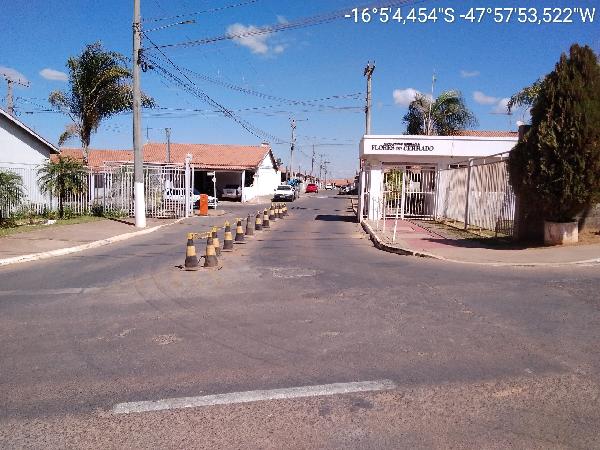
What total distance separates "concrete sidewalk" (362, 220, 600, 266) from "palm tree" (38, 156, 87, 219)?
40.6 ft

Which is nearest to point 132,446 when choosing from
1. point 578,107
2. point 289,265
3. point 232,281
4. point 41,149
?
point 232,281

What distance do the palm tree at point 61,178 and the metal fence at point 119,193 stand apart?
2.63 feet

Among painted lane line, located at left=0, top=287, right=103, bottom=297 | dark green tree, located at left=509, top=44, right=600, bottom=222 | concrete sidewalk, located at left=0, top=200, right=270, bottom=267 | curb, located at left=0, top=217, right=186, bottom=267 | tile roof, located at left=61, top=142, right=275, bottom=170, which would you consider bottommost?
painted lane line, located at left=0, top=287, right=103, bottom=297

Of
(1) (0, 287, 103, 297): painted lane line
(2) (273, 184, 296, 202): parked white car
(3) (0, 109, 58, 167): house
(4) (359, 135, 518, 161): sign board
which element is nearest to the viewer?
(1) (0, 287, 103, 297): painted lane line

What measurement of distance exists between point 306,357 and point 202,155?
149 ft

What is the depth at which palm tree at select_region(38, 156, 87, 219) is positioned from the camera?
19.6m

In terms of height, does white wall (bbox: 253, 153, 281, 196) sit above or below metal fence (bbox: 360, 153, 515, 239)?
above

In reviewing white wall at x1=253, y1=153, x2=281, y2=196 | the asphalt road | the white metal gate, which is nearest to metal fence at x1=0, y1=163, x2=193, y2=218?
the white metal gate

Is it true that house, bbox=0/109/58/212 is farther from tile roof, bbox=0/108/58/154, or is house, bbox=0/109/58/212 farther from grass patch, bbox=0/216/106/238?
grass patch, bbox=0/216/106/238

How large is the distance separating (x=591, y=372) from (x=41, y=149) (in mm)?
24350

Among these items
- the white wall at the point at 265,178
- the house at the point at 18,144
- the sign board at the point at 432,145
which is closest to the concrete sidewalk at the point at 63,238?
the house at the point at 18,144

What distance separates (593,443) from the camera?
3.18 metres

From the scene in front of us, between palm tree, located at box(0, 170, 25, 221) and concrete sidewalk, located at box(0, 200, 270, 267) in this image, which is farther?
palm tree, located at box(0, 170, 25, 221)

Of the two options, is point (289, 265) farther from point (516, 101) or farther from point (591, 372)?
point (516, 101)
